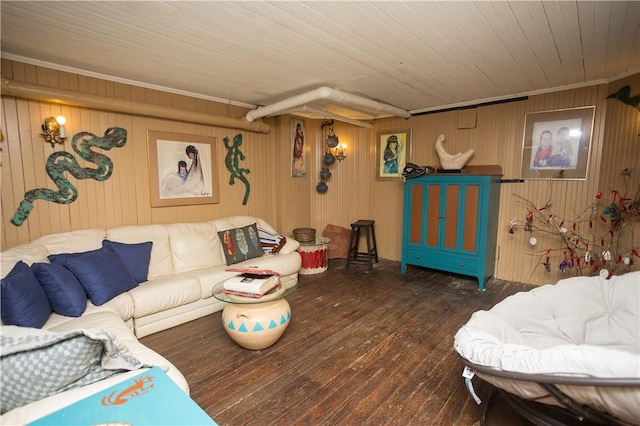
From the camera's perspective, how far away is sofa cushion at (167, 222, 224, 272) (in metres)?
3.36

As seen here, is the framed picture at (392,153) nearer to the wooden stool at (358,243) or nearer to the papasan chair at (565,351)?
the wooden stool at (358,243)

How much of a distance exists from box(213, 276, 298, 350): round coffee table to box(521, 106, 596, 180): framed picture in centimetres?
356

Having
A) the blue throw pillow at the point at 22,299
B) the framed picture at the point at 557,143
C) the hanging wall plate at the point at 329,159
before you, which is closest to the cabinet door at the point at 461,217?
the framed picture at the point at 557,143

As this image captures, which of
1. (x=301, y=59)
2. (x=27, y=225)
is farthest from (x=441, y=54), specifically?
(x=27, y=225)

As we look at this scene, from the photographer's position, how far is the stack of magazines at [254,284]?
244 centimetres

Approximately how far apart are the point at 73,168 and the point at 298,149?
9.83ft

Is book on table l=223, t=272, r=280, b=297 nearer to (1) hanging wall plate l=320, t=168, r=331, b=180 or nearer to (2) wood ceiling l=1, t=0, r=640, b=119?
(2) wood ceiling l=1, t=0, r=640, b=119

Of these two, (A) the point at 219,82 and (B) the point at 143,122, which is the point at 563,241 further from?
(B) the point at 143,122

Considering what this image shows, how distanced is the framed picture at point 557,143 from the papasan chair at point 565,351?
2096mm

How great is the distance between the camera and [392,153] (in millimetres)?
5105

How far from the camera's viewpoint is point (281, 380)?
7.07 ft

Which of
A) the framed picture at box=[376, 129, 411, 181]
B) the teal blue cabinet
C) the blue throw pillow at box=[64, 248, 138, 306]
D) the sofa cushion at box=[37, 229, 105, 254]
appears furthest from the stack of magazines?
the framed picture at box=[376, 129, 411, 181]

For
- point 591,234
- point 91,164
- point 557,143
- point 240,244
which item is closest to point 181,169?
point 91,164

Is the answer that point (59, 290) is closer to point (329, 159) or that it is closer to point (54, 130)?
point (54, 130)
